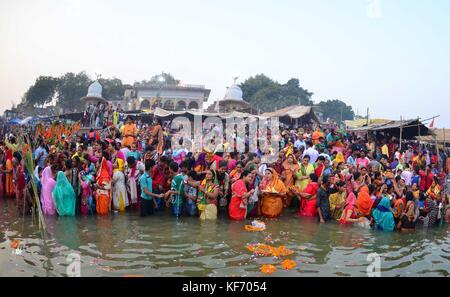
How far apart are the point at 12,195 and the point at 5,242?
4082 millimetres

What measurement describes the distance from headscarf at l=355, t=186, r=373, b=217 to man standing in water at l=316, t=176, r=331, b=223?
1.98 feet

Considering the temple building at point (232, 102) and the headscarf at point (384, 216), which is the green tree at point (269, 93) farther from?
the headscarf at point (384, 216)

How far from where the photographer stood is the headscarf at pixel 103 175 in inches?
296

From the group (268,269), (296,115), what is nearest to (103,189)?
(268,269)

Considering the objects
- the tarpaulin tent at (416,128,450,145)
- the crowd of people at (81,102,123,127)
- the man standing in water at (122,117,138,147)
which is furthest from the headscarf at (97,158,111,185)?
the tarpaulin tent at (416,128,450,145)

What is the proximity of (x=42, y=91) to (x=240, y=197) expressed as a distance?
48232 mm

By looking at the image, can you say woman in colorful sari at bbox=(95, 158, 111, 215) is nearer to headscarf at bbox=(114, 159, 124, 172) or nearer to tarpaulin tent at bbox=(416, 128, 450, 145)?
headscarf at bbox=(114, 159, 124, 172)

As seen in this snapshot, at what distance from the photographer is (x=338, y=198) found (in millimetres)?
8016

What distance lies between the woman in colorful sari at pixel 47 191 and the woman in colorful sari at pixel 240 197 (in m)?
3.37

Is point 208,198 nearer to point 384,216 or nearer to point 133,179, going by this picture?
point 133,179

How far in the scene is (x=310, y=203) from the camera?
8.26 meters

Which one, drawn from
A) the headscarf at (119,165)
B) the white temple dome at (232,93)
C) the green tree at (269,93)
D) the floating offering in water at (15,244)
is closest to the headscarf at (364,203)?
the headscarf at (119,165)

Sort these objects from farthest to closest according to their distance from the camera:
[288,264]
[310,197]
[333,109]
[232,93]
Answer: [333,109] < [232,93] < [310,197] < [288,264]

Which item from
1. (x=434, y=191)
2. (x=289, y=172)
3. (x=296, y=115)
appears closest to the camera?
(x=289, y=172)
